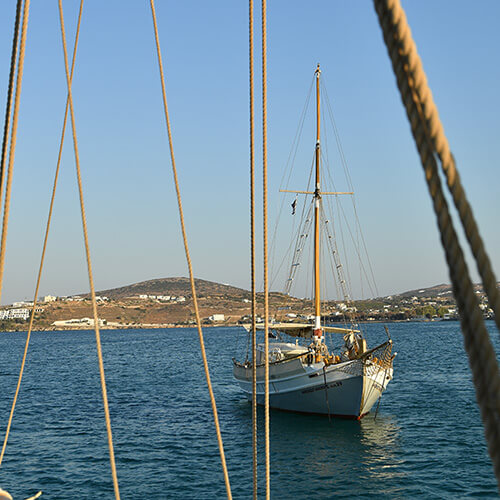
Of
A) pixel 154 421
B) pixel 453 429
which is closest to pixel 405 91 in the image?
pixel 453 429

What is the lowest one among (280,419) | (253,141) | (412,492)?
(412,492)

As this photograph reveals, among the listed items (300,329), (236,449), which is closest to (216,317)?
(300,329)

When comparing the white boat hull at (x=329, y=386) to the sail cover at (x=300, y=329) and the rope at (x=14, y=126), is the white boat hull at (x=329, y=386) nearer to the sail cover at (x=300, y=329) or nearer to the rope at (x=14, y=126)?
the sail cover at (x=300, y=329)

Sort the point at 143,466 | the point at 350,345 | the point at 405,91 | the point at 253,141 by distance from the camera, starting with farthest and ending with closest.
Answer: the point at 350,345 → the point at 143,466 → the point at 253,141 → the point at 405,91

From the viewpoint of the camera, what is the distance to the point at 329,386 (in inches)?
949

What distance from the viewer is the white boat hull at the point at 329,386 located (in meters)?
23.6

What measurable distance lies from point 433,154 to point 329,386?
2332cm

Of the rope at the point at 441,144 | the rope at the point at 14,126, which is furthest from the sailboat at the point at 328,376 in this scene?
the rope at the point at 441,144

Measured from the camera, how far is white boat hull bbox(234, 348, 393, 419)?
23.6 m

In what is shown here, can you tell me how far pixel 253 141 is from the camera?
5355mm

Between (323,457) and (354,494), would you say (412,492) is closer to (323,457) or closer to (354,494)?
(354,494)

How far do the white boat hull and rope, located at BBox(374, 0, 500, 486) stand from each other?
73.1ft

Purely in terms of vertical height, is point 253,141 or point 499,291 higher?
point 253,141

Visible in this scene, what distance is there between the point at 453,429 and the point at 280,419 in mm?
6901
